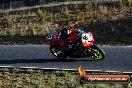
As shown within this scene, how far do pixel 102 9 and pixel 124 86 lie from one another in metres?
15.3

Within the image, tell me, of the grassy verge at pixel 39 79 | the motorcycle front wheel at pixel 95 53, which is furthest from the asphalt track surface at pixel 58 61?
the grassy verge at pixel 39 79

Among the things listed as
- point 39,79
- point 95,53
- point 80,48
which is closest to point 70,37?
point 80,48

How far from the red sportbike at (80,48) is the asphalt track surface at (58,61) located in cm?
20

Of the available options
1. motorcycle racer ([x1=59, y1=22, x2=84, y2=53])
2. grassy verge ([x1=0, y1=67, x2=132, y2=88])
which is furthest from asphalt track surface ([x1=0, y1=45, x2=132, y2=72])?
grassy verge ([x1=0, y1=67, x2=132, y2=88])

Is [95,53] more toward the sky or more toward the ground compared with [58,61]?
more toward the sky

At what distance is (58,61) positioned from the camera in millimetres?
16859

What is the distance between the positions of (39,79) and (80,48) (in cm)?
326

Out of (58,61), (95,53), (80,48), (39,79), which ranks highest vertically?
(80,48)

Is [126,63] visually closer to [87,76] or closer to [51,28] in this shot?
[87,76]

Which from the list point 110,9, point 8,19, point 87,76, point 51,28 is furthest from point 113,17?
point 87,76

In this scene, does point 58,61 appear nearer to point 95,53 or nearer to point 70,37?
point 70,37

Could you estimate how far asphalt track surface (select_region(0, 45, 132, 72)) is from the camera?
51.0 feet

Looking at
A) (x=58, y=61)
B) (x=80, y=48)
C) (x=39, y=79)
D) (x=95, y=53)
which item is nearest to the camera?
(x=39, y=79)

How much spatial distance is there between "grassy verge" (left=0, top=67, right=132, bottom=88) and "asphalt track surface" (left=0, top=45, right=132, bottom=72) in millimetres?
1057
